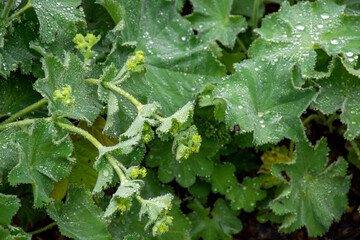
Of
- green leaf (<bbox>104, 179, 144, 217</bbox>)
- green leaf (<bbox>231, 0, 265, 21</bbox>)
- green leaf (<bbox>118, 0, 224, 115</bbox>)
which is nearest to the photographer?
green leaf (<bbox>104, 179, 144, 217</bbox>)

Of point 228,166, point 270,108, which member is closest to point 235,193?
point 228,166

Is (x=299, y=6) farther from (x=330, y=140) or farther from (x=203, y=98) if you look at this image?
(x=330, y=140)

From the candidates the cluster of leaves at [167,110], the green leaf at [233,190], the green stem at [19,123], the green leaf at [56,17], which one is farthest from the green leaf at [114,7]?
the green leaf at [233,190]

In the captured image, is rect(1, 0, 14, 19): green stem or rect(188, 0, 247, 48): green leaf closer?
rect(1, 0, 14, 19): green stem

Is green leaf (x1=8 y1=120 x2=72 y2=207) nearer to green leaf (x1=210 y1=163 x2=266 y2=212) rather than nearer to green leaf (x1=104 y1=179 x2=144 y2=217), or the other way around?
green leaf (x1=104 y1=179 x2=144 y2=217)

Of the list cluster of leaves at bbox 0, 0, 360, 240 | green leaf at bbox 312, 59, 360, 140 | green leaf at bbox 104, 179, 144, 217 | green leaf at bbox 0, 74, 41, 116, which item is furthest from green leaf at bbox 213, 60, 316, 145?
green leaf at bbox 0, 74, 41, 116

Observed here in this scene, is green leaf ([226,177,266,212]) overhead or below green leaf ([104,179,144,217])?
below
